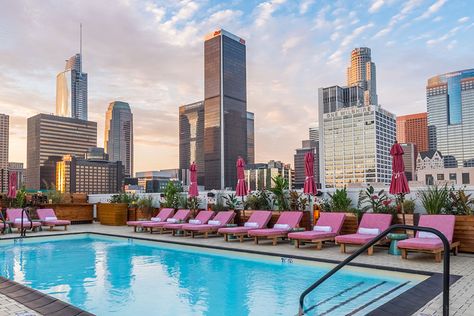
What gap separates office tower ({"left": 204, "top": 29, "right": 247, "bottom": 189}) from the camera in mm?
118000

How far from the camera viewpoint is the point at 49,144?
123 m

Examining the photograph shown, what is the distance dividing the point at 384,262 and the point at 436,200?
2486mm

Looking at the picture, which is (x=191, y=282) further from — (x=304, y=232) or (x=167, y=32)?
(x=167, y=32)

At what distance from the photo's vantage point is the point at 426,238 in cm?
834

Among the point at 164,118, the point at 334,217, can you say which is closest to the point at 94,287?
the point at 334,217

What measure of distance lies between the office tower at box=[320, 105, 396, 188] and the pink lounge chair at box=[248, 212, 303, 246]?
11819 cm

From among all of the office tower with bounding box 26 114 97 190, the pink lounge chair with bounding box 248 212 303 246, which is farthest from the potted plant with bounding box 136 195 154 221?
the office tower with bounding box 26 114 97 190

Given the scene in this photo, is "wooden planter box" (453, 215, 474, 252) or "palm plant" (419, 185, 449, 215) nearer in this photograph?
"wooden planter box" (453, 215, 474, 252)

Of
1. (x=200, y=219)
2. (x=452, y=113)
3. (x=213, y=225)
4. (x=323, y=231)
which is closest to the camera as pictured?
(x=323, y=231)

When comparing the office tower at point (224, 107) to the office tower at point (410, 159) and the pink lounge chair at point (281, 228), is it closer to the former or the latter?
the office tower at point (410, 159)

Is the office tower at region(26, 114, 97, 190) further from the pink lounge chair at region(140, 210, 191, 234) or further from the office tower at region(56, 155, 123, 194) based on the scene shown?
the pink lounge chair at region(140, 210, 191, 234)

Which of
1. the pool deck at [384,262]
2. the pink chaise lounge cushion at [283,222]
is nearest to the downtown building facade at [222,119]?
the pink chaise lounge cushion at [283,222]

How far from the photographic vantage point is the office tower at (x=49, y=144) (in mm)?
122250

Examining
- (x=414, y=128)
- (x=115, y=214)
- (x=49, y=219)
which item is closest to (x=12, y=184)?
(x=49, y=219)
